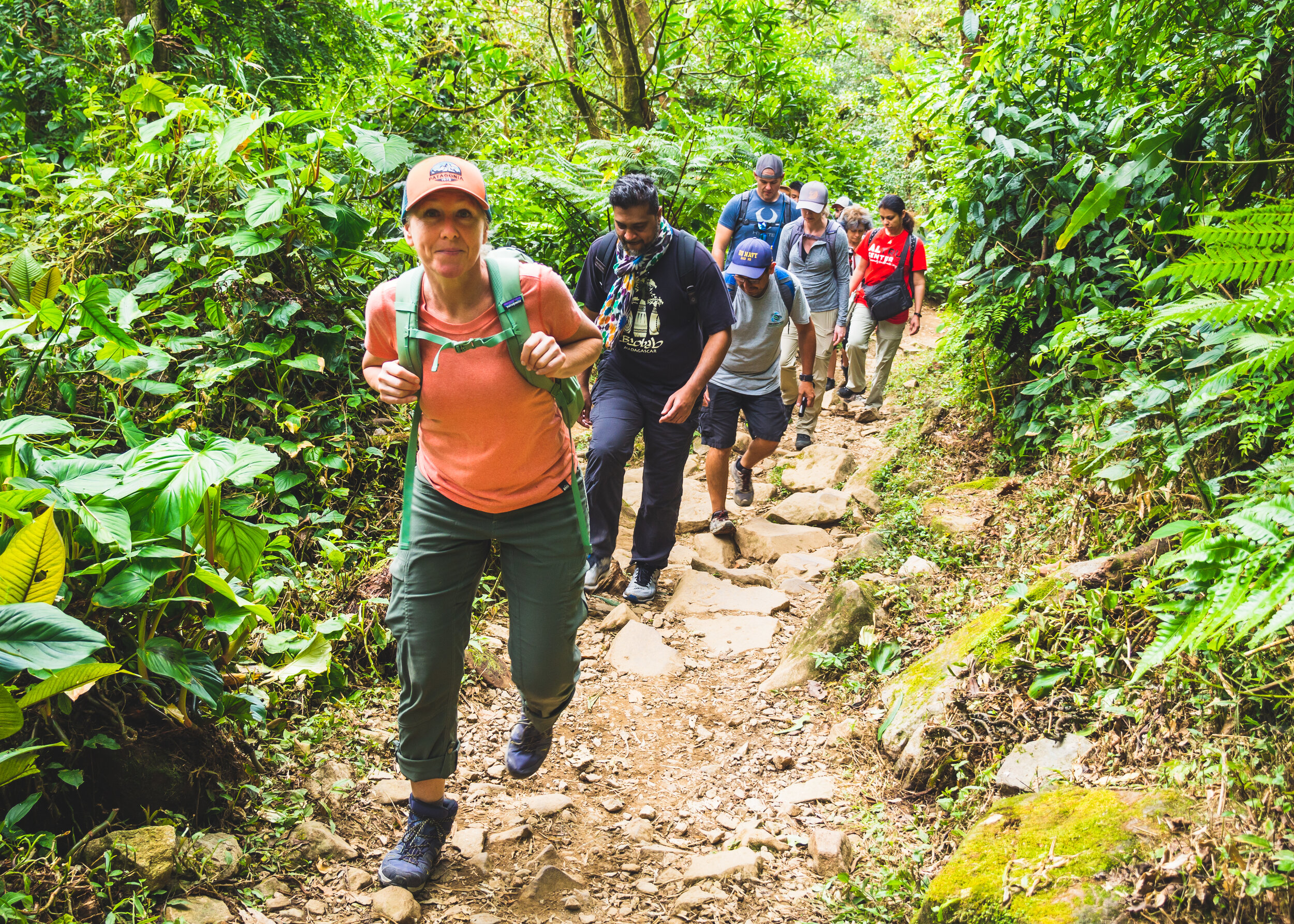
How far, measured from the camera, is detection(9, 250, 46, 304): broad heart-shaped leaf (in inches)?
156

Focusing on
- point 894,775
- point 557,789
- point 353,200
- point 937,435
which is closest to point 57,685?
point 557,789

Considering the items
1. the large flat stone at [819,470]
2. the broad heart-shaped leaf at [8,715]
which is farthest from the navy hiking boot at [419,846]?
the large flat stone at [819,470]

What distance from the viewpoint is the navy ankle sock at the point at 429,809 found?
9.91 ft

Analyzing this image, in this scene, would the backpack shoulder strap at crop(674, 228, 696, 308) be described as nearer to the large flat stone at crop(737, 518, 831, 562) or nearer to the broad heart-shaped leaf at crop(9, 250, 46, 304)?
the large flat stone at crop(737, 518, 831, 562)

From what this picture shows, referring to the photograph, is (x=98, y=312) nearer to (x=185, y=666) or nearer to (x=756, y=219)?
(x=185, y=666)

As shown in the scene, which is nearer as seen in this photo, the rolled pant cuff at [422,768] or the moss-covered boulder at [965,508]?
the rolled pant cuff at [422,768]

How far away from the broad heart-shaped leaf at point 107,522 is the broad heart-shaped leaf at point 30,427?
32cm

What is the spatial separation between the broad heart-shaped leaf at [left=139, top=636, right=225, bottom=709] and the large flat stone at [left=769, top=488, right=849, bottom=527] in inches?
189

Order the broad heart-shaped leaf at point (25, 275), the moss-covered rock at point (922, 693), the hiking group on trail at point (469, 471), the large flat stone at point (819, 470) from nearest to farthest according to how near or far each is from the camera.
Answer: the hiking group on trail at point (469, 471) < the moss-covered rock at point (922, 693) < the broad heart-shaped leaf at point (25, 275) < the large flat stone at point (819, 470)

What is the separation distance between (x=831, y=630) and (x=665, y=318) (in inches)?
80.3

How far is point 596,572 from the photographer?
17.9ft

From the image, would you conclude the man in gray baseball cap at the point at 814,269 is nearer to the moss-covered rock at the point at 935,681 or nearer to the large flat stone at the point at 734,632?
the large flat stone at the point at 734,632

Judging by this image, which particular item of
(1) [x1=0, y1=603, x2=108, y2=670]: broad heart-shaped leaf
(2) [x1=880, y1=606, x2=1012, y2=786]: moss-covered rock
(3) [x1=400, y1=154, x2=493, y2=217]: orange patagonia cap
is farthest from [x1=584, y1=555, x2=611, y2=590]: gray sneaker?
(1) [x1=0, y1=603, x2=108, y2=670]: broad heart-shaped leaf

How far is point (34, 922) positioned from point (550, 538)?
1743 mm
